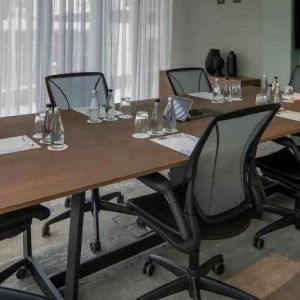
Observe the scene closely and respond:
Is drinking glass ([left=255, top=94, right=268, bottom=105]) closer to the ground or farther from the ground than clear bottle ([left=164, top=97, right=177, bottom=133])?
farther from the ground

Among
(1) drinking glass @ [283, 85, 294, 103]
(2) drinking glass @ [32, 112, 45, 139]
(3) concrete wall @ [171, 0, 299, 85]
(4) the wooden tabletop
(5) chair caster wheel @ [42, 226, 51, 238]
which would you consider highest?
(3) concrete wall @ [171, 0, 299, 85]

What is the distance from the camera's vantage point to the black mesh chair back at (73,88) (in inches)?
116

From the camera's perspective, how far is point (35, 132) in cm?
221

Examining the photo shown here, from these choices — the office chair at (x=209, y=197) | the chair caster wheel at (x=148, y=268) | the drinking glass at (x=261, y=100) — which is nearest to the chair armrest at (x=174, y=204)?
the office chair at (x=209, y=197)

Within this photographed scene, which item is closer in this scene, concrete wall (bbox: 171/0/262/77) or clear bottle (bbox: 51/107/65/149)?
clear bottle (bbox: 51/107/65/149)

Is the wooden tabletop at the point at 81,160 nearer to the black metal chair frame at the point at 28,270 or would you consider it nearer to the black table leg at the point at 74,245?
the black table leg at the point at 74,245

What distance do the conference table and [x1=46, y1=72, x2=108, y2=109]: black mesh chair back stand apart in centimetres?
45

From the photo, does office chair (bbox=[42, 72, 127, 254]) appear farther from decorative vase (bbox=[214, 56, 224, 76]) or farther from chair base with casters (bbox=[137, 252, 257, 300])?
decorative vase (bbox=[214, 56, 224, 76])

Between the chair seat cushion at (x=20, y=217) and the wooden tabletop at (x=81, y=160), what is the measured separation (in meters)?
0.24

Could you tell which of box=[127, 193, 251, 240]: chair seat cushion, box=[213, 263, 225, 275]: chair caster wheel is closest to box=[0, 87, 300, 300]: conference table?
box=[127, 193, 251, 240]: chair seat cushion

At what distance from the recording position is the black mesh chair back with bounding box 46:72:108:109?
9.67ft

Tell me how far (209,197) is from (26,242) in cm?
107

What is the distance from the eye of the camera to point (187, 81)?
3691mm

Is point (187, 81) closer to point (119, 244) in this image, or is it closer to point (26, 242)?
point (119, 244)
